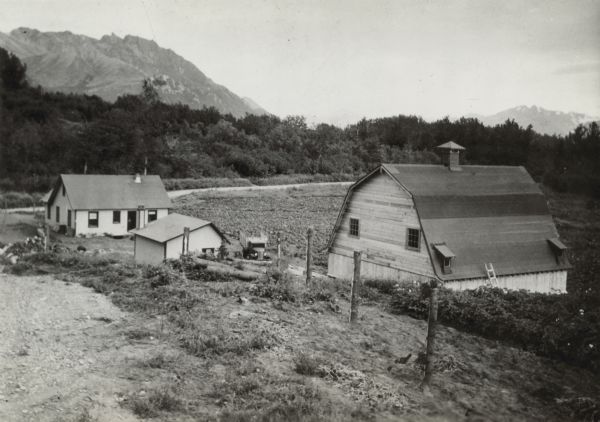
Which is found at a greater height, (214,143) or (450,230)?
(214,143)

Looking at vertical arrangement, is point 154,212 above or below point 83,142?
below

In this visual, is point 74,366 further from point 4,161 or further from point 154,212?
point 4,161

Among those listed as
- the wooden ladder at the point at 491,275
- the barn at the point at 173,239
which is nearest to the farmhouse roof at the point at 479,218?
the wooden ladder at the point at 491,275

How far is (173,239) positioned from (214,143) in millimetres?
56413

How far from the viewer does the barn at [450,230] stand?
2445cm

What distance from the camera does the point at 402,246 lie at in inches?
1005

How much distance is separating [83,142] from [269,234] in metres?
31.5

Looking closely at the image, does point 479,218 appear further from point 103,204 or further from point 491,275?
point 103,204

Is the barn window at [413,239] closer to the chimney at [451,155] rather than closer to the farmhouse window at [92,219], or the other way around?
the chimney at [451,155]

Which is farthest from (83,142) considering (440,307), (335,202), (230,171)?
(440,307)

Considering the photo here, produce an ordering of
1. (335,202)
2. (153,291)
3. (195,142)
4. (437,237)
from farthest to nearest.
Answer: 1. (195,142)
2. (335,202)
3. (437,237)
4. (153,291)

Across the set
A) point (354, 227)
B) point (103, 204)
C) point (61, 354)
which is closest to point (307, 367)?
point (61, 354)

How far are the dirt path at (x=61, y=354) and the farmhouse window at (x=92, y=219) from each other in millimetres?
26560

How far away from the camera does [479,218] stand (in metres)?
26.5
